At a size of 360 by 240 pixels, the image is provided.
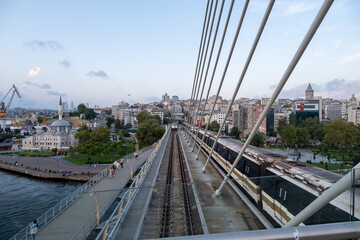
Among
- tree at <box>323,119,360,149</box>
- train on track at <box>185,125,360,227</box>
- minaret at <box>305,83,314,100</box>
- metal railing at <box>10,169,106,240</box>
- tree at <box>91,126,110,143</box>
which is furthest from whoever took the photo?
minaret at <box>305,83,314,100</box>

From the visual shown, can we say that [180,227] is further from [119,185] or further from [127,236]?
[119,185]

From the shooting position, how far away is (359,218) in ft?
6.00

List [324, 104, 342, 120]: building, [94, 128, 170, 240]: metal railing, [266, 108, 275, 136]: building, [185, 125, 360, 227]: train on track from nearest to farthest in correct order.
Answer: [185, 125, 360, 227]: train on track
[94, 128, 170, 240]: metal railing
[266, 108, 275, 136]: building
[324, 104, 342, 120]: building

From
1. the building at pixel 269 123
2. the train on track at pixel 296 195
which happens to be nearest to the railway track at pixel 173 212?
the train on track at pixel 296 195

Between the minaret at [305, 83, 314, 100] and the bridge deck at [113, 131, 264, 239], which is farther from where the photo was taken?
the minaret at [305, 83, 314, 100]

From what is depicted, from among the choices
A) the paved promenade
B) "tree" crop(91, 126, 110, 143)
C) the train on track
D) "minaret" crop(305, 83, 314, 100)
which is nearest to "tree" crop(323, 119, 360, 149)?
the paved promenade

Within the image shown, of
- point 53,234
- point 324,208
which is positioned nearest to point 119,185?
point 53,234

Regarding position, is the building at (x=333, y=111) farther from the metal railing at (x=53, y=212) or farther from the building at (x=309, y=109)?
the metal railing at (x=53, y=212)

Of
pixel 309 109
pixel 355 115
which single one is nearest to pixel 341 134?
pixel 309 109

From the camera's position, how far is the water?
608 inches

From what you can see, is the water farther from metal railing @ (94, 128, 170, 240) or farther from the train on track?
the train on track

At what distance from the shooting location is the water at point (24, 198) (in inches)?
608

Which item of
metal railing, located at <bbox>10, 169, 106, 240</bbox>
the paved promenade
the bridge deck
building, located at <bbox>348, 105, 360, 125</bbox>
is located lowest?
the paved promenade

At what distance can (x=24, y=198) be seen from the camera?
20.2 m
